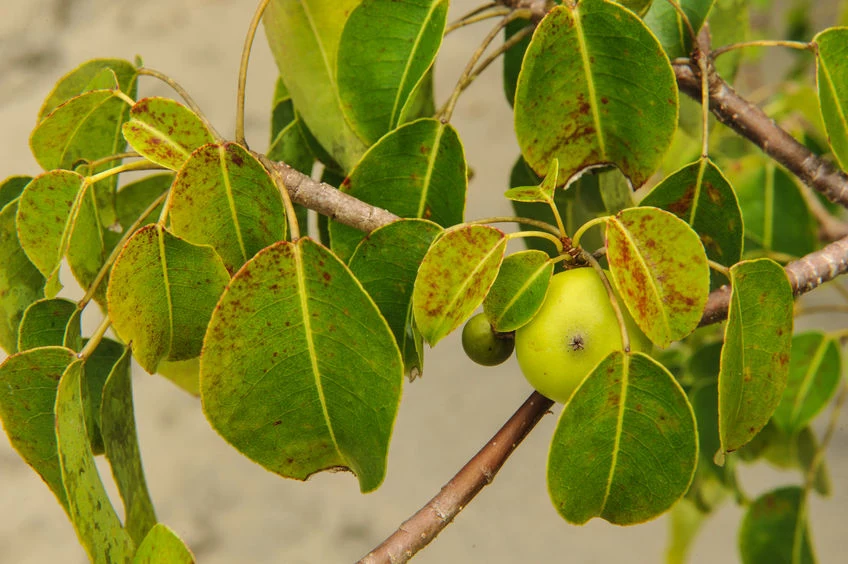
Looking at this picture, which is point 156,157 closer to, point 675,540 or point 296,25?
point 296,25

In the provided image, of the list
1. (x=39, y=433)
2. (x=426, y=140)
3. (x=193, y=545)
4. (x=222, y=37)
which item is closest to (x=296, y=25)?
(x=426, y=140)

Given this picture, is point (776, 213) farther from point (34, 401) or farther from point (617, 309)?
point (34, 401)

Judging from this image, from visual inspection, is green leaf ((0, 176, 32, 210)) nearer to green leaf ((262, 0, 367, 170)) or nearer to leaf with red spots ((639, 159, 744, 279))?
green leaf ((262, 0, 367, 170))

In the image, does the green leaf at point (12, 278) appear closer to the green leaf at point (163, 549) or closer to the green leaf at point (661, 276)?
the green leaf at point (163, 549)

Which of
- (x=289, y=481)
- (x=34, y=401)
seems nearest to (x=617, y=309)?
(x=34, y=401)

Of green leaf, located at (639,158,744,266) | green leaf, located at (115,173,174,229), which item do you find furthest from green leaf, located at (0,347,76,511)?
green leaf, located at (639,158,744,266)

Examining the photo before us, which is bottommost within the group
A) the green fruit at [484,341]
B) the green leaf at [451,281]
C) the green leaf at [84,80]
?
the green fruit at [484,341]

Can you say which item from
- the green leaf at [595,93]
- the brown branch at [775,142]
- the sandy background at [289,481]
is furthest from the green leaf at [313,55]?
the sandy background at [289,481]
